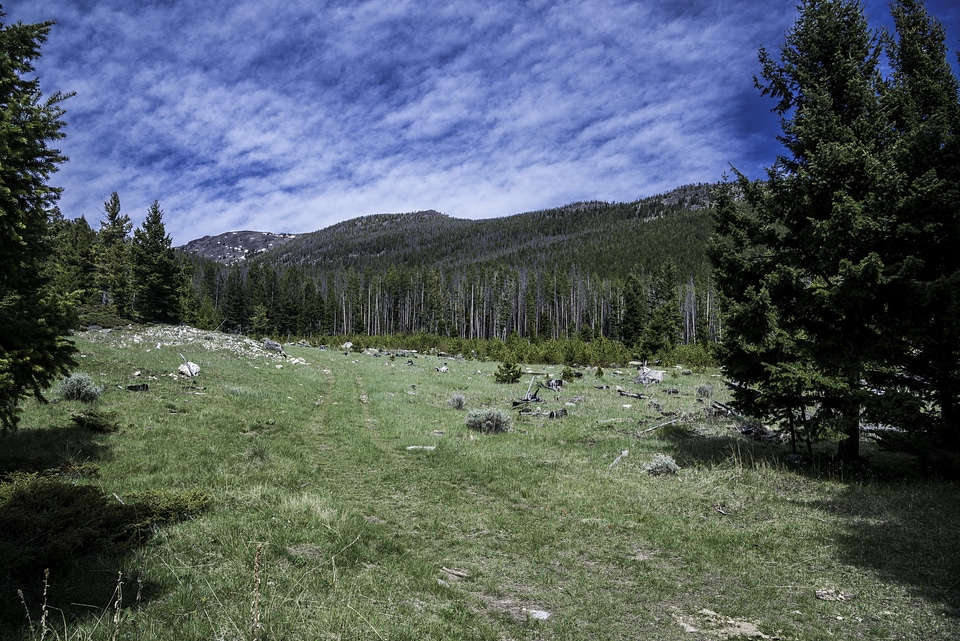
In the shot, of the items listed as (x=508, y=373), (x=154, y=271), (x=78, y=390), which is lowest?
(x=508, y=373)

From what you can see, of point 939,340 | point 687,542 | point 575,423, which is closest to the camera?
point 687,542

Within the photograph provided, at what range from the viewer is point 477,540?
6.82m

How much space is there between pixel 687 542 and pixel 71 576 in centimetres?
759

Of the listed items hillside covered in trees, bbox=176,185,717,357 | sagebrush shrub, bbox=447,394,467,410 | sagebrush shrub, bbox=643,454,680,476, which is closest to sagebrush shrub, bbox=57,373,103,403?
sagebrush shrub, bbox=447,394,467,410

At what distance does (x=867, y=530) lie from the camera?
7125mm

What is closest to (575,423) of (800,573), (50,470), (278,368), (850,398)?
(850,398)

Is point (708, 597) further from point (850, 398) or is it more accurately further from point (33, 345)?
point (33, 345)

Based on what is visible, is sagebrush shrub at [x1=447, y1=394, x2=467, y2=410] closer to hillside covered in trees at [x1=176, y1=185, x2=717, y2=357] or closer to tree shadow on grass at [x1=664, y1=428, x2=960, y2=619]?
tree shadow on grass at [x1=664, y1=428, x2=960, y2=619]

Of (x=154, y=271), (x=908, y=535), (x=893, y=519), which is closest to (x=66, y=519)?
(x=908, y=535)

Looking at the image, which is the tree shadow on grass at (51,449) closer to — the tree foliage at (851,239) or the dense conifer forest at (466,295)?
the tree foliage at (851,239)

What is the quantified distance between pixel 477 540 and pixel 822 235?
9.39 metres

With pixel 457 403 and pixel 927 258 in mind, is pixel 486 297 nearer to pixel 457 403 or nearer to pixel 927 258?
pixel 457 403

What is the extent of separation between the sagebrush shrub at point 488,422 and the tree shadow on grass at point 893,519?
17.2 ft

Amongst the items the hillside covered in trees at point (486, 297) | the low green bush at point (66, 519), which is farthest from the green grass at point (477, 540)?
the hillside covered in trees at point (486, 297)
